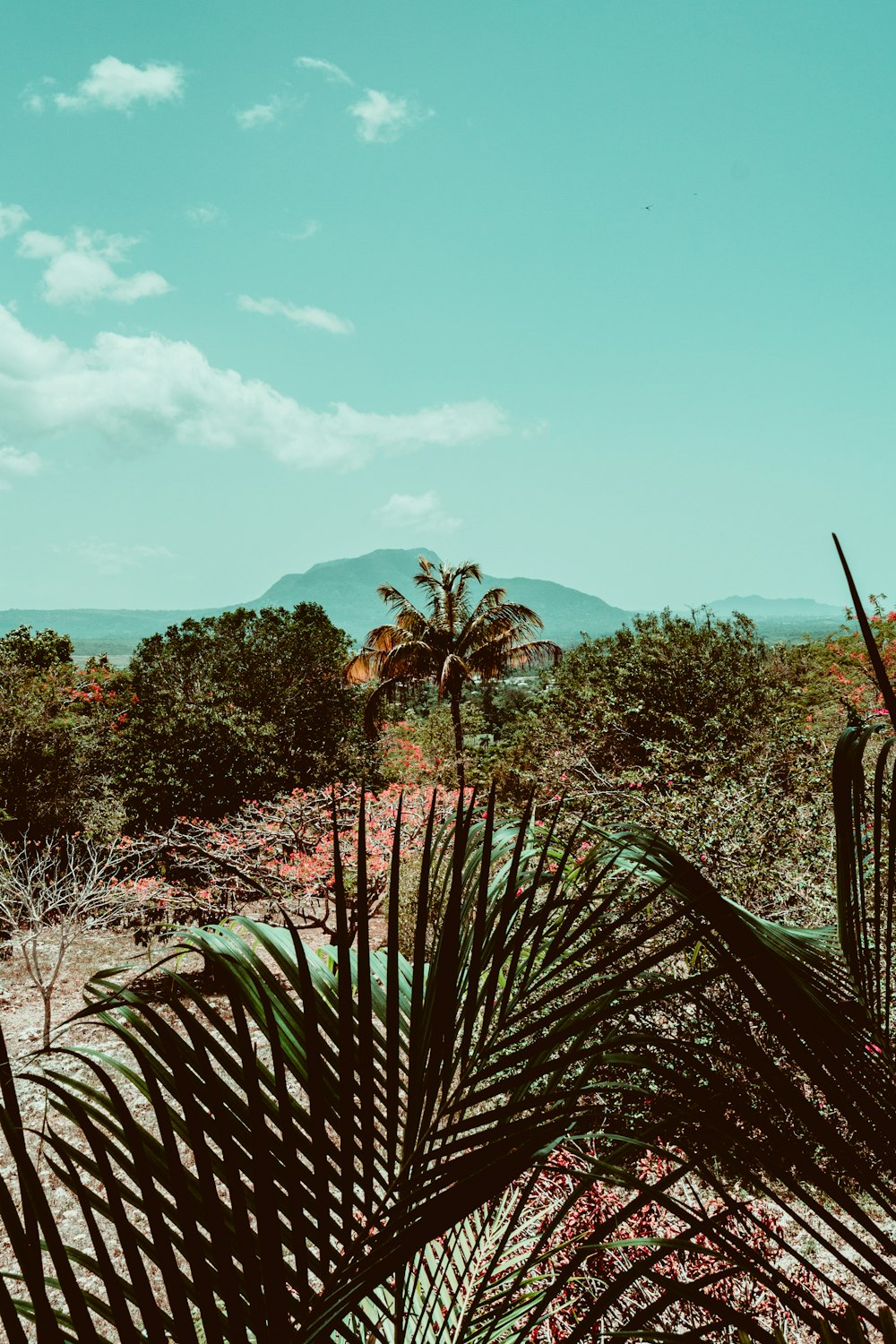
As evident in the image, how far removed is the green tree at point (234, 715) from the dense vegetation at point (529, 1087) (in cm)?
264

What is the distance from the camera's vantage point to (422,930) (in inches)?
39.8

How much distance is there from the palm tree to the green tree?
0.92 meters

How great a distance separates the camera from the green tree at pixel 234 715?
14969 mm

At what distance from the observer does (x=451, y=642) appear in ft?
60.4

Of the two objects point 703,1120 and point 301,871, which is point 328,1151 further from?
point 301,871

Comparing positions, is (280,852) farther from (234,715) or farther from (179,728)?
(179,728)

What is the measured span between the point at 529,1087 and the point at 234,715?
14764 millimetres

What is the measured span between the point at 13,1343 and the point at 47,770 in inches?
620

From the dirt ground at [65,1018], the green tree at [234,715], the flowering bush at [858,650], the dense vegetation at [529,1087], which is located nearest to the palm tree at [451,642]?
the green tree at [234,715]

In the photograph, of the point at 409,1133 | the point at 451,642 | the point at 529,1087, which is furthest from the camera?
the point at 451,642

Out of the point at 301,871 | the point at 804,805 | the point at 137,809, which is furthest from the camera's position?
the point at 137,809

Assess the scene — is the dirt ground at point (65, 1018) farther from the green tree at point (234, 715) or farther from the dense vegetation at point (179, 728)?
the green tree at point (234, 715)

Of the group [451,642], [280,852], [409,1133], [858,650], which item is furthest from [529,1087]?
[451,642]

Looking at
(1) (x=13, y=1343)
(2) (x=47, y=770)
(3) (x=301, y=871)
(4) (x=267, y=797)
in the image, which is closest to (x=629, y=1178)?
(1) (x=13, y=1343)
